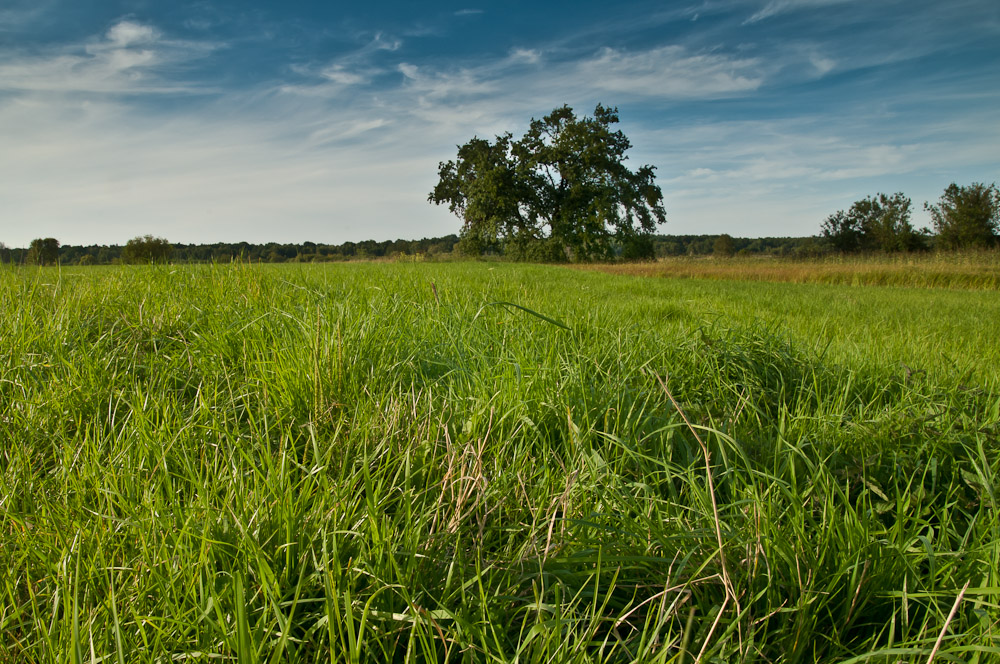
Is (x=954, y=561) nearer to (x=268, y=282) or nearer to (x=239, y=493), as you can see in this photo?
(x=239, y=493)

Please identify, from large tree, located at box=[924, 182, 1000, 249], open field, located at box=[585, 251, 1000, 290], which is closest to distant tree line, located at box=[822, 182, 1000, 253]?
large tree, located at box=[924, 182, 1000, 249]

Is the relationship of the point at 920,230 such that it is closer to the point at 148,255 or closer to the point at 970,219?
the point at 970,219

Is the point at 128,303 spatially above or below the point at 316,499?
above

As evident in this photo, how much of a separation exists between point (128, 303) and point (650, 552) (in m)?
3.00

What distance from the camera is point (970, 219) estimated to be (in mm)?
36344

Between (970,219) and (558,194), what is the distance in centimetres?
2996

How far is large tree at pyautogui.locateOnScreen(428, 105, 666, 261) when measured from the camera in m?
34.6

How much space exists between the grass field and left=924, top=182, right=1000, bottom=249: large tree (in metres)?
46.5

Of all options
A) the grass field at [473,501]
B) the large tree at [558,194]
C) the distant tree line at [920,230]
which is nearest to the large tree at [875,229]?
the distant tree line at [920,230]

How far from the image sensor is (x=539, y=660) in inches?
32.9

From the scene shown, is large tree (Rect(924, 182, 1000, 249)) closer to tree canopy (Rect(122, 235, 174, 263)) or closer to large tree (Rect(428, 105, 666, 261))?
large tree (Rect(428, 105, 666, 261))

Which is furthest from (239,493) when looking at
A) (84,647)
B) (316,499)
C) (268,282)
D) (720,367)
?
(268,282)

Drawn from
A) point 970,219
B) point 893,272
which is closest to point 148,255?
point 893,272

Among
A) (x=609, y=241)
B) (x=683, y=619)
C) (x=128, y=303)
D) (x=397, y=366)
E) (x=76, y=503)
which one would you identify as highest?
(x=609, y=241)
